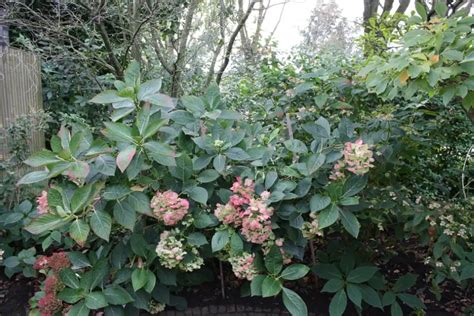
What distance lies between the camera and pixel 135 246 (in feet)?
6.56

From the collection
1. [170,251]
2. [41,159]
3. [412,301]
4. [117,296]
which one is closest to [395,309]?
[412,301]

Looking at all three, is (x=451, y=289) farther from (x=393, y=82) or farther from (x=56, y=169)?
(x=56, y=169)

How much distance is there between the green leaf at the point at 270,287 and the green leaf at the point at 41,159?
1.07 metres

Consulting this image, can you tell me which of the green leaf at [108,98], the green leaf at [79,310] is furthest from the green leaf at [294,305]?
the green leaf at [108,98]

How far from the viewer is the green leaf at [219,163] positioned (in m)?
2.00

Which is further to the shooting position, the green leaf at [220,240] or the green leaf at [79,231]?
the green leaf at [220,240]

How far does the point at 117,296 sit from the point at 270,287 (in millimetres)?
713

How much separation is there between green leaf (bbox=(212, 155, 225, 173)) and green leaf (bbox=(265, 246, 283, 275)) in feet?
1.46

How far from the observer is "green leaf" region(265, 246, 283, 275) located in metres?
2.02

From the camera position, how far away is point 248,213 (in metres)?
1.87

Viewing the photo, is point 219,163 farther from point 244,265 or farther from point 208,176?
point 244,265

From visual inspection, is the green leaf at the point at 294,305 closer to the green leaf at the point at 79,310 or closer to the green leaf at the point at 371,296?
A: the green leaf at the point at 371,296

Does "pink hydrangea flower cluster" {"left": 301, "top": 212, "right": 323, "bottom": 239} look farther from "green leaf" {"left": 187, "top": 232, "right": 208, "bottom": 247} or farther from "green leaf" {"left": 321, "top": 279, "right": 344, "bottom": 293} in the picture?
"green leaf" {"left": 187, "top": 232, "right": 208, "bottom": 247}

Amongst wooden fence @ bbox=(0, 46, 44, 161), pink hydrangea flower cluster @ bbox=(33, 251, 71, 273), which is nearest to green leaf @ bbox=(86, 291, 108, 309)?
pink hydrangea flower cluster @ bbox=(33, 251, 71, 273)
